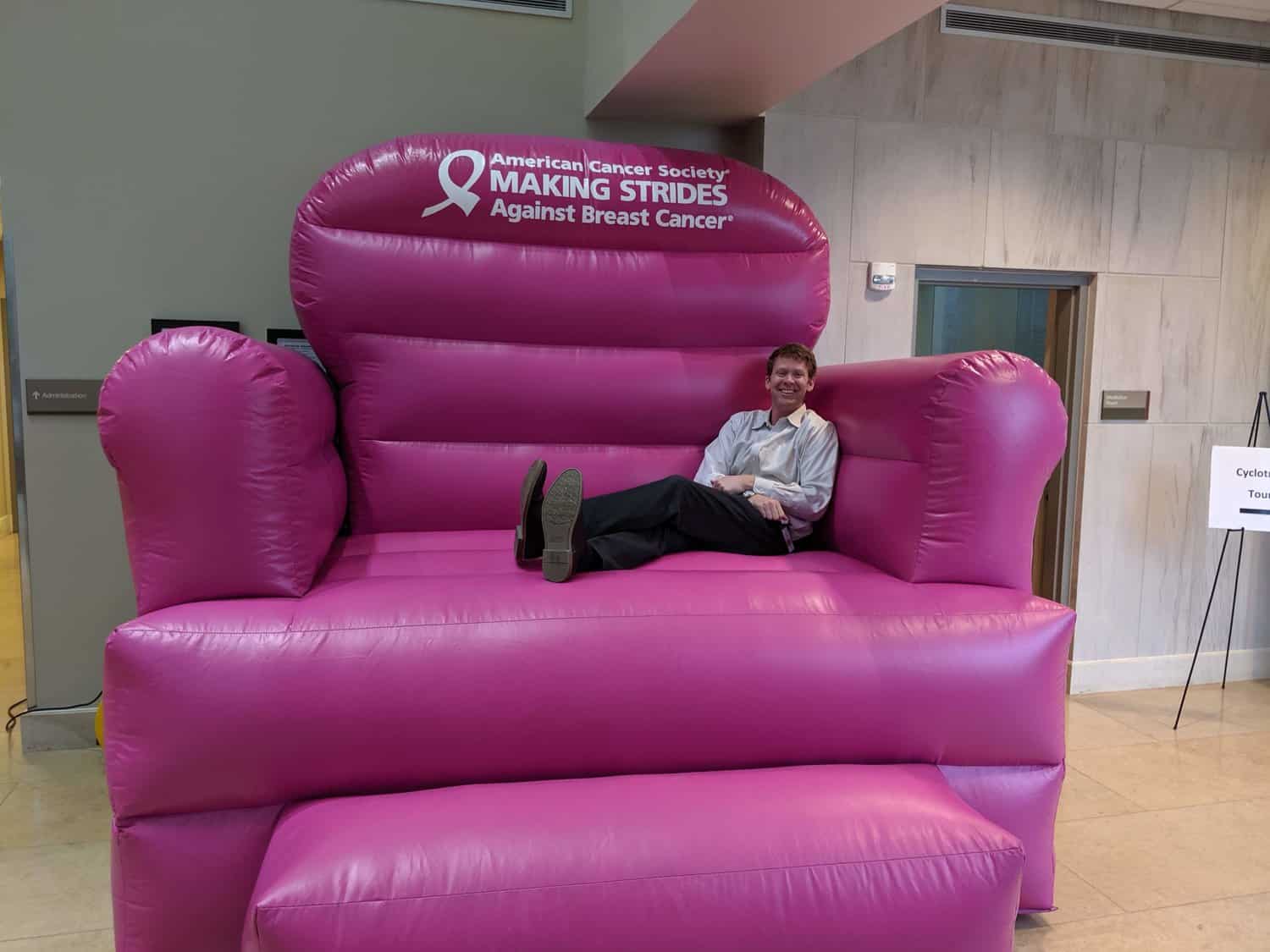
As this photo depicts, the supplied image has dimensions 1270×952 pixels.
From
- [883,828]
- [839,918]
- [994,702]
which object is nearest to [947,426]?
[994,702]

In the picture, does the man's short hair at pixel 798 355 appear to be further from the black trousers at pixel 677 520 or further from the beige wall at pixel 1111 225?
the beige wall at pixel 1111 225

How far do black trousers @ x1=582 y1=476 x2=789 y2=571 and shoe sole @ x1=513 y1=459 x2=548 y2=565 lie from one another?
5.3 inches

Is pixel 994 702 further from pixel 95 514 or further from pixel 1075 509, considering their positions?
pixel 95 514

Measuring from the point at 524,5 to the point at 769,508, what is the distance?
6.97 ft

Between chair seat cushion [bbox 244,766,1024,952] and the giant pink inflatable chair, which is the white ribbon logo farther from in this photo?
chair seat cushion [bbox 244,766,1024,952]

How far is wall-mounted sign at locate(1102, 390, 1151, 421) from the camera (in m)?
3.75

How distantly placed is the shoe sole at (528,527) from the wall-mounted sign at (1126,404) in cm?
273

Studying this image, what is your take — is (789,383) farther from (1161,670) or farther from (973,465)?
(1161,670)

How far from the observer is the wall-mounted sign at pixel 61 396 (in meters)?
2.98

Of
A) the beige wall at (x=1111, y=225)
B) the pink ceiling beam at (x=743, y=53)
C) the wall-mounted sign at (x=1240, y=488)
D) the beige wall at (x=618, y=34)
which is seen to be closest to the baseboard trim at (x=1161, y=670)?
the beige wall at (x=1111, y=225)

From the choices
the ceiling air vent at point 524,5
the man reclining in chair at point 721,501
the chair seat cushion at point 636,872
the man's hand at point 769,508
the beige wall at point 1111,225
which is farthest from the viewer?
the beige wall at point 1111,225

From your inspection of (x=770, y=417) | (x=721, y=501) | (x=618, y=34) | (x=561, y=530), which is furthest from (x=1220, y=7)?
(x=561, y=530)

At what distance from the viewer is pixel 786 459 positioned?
105 inches

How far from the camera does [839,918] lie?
1.51m
